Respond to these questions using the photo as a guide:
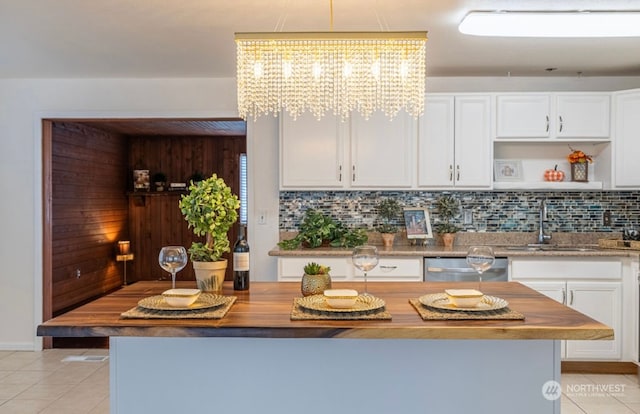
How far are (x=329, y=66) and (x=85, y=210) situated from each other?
16.4 ft

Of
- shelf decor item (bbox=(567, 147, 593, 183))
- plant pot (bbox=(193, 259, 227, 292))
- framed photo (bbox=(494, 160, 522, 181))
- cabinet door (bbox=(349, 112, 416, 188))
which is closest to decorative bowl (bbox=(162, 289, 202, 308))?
plant pot (bbox=(193, 259, 227, 292))

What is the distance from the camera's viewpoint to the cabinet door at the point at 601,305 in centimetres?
364

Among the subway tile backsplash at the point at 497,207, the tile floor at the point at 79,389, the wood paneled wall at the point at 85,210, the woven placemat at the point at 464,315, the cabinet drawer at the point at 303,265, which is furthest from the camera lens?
the wood paneled wall at the point at 85,210

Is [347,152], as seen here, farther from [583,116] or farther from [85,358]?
[85,358]

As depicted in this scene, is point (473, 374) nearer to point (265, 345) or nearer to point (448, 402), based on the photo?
point (448, 402)

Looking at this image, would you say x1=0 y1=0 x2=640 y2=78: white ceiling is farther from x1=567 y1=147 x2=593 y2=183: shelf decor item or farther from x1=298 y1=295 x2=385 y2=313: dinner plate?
x1=298 y1=295 x2=385 y2=313: dinner plate

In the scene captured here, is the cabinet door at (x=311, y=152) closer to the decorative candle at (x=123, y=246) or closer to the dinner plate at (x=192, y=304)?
the dinner plate at (x=192, y=304)

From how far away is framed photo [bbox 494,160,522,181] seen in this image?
4262mm

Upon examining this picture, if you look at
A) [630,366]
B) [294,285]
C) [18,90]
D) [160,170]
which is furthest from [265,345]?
[160,170]

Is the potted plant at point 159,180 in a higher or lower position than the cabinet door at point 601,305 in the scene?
higher

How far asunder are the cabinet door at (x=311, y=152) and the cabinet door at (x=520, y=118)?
1294mm

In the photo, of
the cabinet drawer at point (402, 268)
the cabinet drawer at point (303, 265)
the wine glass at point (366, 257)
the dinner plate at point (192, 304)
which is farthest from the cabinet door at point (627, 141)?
the dinner plate at point (192, 304)

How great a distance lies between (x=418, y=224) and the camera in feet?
13.7

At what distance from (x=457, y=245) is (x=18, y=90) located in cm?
416
